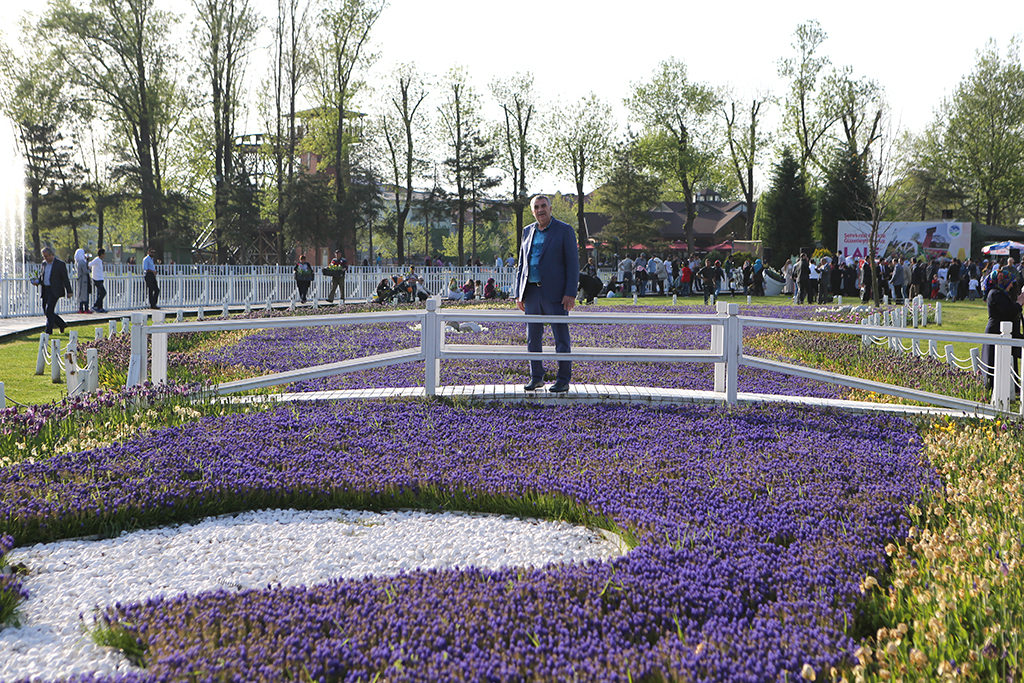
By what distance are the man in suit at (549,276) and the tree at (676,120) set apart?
57.3 m

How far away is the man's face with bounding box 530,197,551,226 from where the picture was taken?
314 inches

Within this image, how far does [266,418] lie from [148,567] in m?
2.87

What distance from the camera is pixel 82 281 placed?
23.7 meters

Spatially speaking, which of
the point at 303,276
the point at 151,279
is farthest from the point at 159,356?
the point at 303,276

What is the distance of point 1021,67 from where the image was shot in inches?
2069

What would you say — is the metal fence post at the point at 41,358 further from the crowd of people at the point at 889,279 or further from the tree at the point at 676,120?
the tree at the point at 676,120

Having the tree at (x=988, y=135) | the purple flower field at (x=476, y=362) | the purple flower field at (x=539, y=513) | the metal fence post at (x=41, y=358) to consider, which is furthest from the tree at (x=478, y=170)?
the purple flower field at (x=539, y=513)

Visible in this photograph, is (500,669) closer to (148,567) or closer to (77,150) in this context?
(148,567)

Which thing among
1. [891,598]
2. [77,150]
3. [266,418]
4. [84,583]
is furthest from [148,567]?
[77,150]

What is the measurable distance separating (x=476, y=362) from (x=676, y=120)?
57479 millimetres

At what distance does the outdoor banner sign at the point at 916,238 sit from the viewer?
1561 inches

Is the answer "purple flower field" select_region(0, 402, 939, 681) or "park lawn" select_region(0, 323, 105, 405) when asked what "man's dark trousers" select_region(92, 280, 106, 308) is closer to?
"park lawn" select_region(0, 323, 105, 405)

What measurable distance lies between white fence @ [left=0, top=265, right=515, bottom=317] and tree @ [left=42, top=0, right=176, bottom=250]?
43.6 feet

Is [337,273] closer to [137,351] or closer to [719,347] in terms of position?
[137,351]
